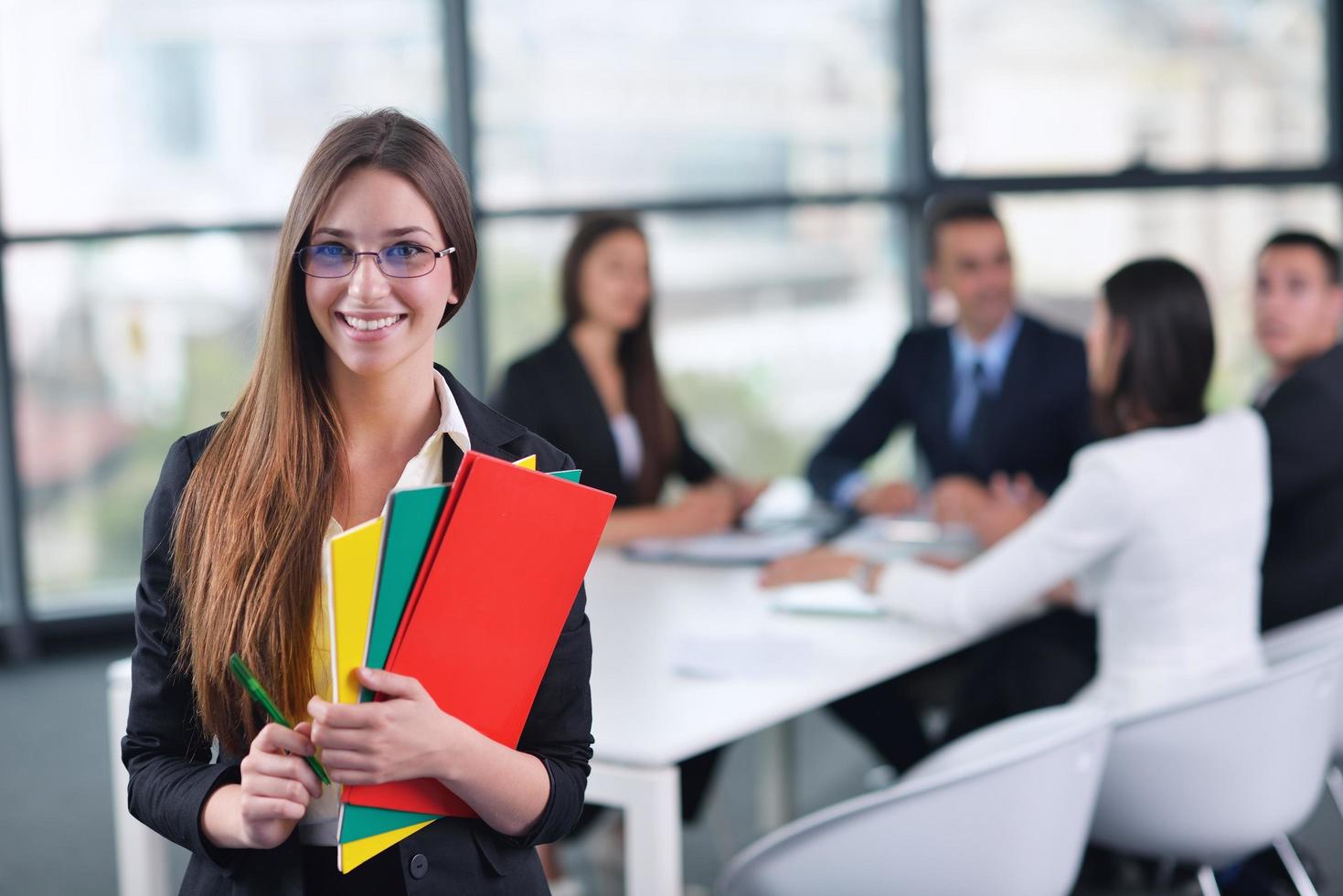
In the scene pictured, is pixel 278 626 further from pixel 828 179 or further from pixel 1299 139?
pixel 1299 139

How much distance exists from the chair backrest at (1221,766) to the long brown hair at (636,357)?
1594mm

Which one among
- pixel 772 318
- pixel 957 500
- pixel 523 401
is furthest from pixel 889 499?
pixel 772 318

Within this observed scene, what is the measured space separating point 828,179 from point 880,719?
3.01 m

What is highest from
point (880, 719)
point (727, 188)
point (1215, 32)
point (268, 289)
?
point (1215, 32)

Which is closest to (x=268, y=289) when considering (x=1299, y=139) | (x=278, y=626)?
(x=278, y=626)

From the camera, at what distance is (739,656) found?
2305mm

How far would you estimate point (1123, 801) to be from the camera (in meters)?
2.23

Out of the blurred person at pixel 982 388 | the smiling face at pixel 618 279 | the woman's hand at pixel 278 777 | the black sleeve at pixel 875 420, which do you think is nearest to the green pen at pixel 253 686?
the woman's hand at pixel 278 777

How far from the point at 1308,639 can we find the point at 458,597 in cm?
207

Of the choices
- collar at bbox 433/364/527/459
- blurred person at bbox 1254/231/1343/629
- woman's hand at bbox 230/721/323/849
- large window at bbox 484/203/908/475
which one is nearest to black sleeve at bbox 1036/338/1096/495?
blurred person at bbox 1254/231/1343/629

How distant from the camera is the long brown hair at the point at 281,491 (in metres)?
1.10

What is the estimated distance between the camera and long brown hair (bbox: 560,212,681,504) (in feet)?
11.5

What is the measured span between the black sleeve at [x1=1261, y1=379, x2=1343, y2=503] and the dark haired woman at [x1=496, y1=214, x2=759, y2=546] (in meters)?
1.27

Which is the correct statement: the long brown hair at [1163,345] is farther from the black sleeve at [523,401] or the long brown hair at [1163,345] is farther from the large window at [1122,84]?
the large window at [1122,84]
